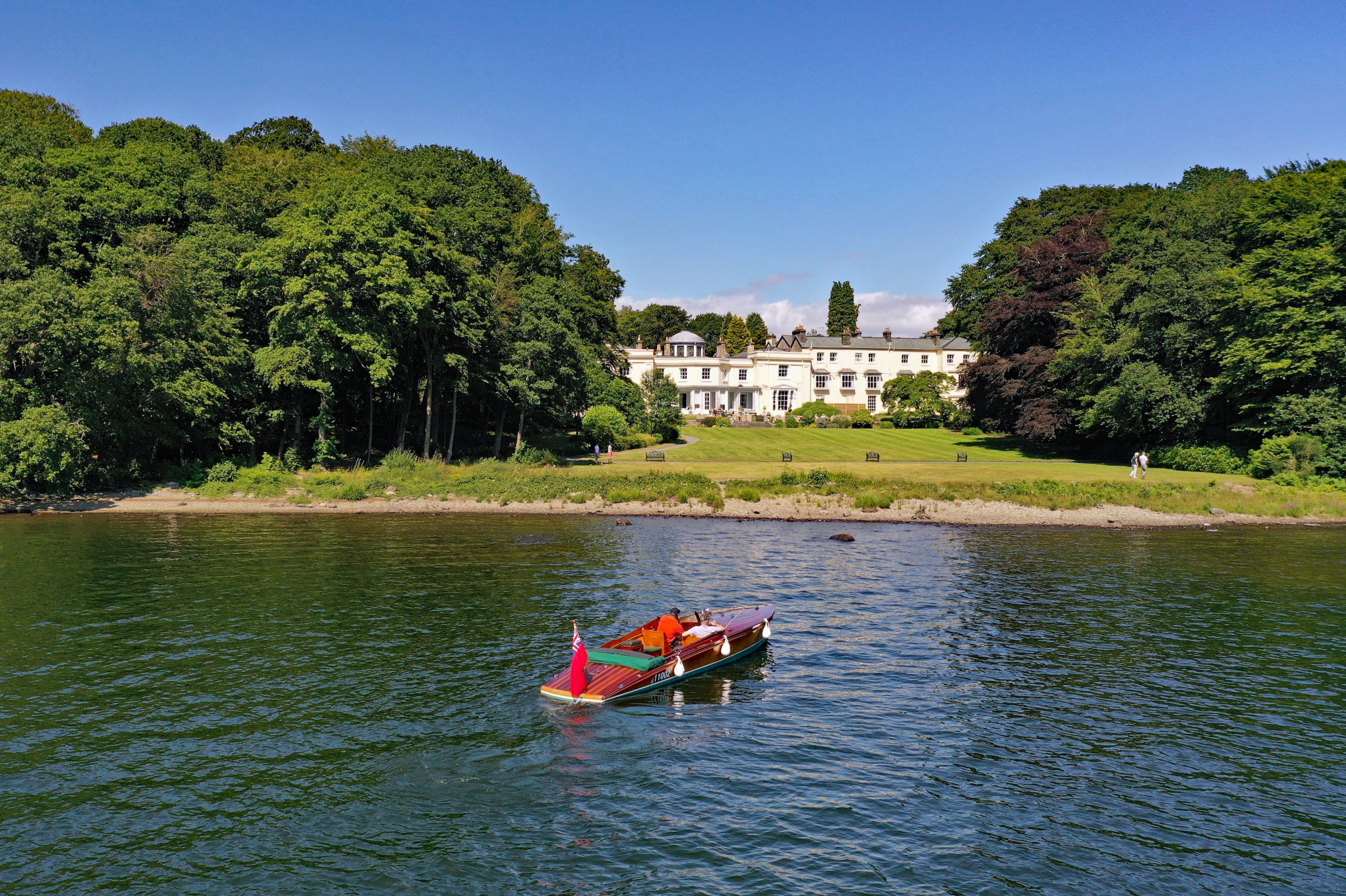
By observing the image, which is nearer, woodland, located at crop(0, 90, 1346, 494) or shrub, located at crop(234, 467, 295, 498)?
woodland, located at crop(0, 90, 1346, 494)

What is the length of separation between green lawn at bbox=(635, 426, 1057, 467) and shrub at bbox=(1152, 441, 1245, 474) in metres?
8.66

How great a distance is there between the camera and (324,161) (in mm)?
61500

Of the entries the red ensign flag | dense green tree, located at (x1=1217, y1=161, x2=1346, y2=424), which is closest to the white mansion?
dense green tree, located at (x1=1217, y1=161, x2=1346, y2=424)

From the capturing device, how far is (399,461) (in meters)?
52.8

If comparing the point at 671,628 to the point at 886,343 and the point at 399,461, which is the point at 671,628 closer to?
the point at 399,461

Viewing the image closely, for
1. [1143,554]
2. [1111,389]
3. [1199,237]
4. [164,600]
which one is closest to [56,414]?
[164,600]

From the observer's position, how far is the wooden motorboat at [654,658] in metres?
19.0

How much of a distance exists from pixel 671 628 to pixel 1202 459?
153 feet

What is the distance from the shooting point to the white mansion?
112562mm

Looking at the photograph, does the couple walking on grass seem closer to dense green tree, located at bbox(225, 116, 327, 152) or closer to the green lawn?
the green lawn

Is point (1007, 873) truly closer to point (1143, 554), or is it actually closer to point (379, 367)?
point (1143, 554)

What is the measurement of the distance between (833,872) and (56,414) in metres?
45.4

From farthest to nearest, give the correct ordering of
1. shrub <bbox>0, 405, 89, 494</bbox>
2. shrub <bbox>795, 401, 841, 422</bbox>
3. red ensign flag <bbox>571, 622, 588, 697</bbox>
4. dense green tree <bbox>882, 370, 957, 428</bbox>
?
shrub <bbox>795, 401, 841, 422</bbox>, dense green tree <bbox>882, 370, 957, 428</bbox>, shrub <bbox>0, 405, 89, 494</bbox>, red ensign flag <bbox>571, 622, 588, 697</bbox>

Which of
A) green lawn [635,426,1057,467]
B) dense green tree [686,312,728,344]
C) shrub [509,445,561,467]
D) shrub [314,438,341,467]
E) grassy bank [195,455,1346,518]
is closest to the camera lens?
grassy bank [195,455,1346,518]
